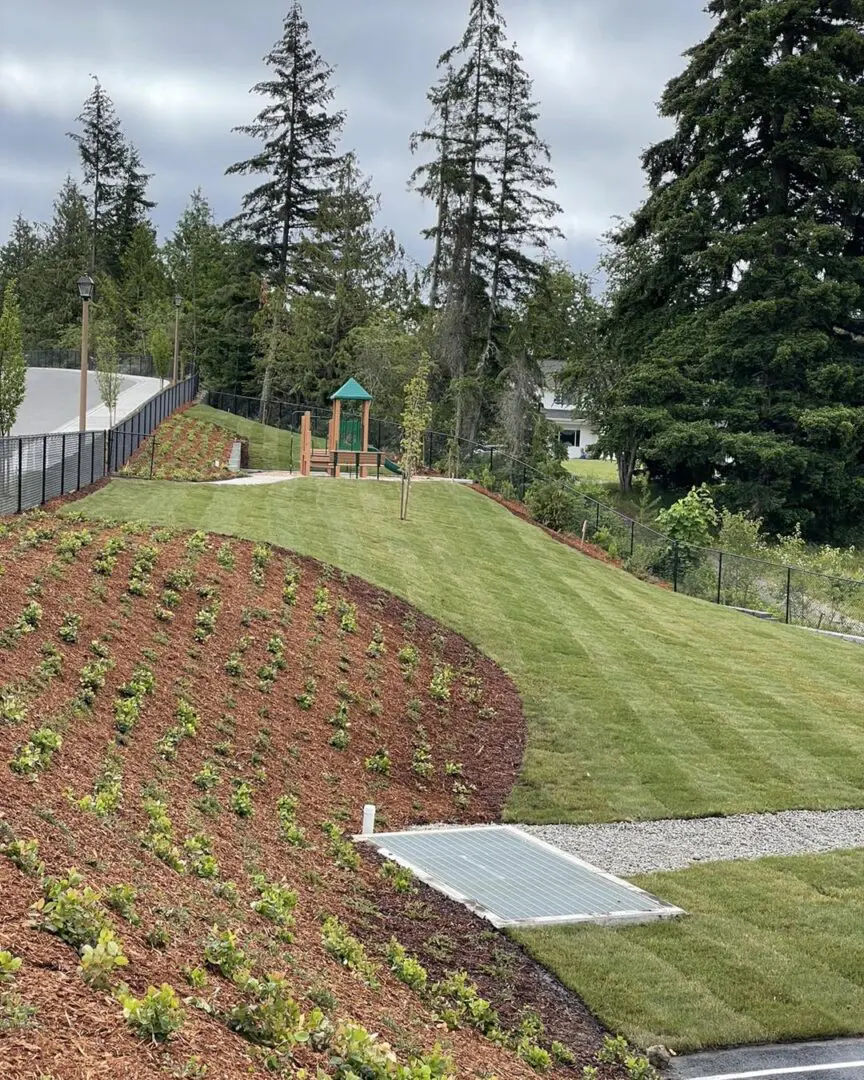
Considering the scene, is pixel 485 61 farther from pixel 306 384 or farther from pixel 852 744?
pixel 852 744

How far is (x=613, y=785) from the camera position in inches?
446

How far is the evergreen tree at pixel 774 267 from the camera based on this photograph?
35.9 m

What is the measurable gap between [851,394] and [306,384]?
20.7 meters

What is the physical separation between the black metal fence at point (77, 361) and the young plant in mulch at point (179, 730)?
1760 inches

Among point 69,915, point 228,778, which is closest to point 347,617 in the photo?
point 228,778

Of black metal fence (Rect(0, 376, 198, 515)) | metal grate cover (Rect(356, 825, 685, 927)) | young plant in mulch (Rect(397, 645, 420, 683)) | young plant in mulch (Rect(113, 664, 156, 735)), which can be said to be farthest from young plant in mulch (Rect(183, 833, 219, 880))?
black metal fence (Rect(0, 376, 198, 515))

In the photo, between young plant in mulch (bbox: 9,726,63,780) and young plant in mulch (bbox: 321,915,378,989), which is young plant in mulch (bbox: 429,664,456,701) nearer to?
young plant in mulch (bbox: 9,726,63,780)

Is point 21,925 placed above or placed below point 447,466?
below

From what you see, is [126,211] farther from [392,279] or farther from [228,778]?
[228,778]

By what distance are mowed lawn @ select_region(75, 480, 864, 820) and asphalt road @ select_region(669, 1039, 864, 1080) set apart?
4.16 meters

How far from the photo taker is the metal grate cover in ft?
25.2

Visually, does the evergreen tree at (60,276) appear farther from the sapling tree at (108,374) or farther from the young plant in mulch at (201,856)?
the young plant in mulch at (201,856)

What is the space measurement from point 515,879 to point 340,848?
4.85 ft

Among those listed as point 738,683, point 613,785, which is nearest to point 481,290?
point 738,683
